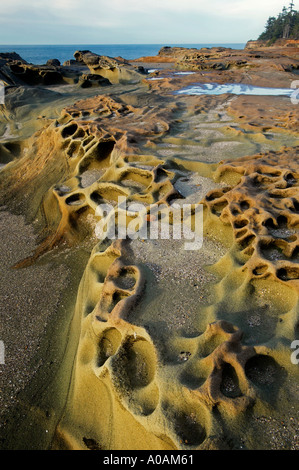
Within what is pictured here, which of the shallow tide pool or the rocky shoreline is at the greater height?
the shallow tide pool

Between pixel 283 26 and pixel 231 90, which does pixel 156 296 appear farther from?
Result: pixel 283 26

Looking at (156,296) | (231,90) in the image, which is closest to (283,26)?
(231,90)

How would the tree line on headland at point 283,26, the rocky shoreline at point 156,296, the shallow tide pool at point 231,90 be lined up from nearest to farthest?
the rocky shoreline at point 156,296 < the shallow tide pool at point 231,90 < the tree line on headland at point 283,26

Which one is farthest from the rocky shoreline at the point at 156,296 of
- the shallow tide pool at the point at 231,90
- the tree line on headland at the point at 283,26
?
the tree line on headland at the point at 283,26

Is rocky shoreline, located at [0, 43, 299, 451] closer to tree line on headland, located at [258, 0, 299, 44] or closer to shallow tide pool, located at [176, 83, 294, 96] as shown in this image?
shallow tide pool, located at [176, 83, 294, 96]

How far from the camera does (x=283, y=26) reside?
4053cm

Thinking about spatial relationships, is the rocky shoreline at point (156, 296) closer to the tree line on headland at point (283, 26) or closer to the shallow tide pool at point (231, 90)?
the shallow tide pool at point (231, 90)

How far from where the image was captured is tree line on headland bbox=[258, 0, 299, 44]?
37769mm

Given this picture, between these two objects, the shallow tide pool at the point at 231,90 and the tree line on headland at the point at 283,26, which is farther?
the tree line on headland at the point at 283,26

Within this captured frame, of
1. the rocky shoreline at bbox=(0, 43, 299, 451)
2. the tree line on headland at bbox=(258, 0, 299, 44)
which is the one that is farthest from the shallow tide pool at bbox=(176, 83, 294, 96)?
the tree line on headland at bbox=(258, 0, 299, 44)

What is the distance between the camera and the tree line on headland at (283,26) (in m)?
37.8

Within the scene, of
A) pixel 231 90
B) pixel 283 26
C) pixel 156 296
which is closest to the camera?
pixel 156 296
